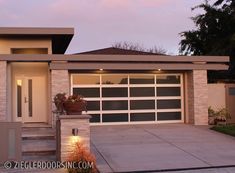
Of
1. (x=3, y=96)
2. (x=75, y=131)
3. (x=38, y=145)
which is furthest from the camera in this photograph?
(x=3, y=96)

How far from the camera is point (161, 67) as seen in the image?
2170cm

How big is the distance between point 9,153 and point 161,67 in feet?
34.7

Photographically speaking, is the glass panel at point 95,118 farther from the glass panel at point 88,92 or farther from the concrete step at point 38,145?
the concrete step at point 38,145

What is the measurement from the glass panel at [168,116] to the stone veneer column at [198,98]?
0.76m

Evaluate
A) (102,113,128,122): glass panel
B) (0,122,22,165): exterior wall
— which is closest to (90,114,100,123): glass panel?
(102,113,128,122): glass panel

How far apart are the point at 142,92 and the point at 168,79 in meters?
1.53

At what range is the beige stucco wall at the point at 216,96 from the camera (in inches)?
923

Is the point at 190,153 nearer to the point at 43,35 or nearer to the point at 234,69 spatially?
the point at 43,35

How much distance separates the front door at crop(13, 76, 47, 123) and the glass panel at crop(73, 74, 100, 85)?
1503 mm

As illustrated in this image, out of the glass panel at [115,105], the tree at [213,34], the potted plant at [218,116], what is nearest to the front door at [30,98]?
the glass panel at [115,105]

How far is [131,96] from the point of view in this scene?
881 inches

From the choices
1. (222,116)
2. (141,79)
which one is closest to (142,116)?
(141,79)

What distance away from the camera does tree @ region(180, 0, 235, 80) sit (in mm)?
31656

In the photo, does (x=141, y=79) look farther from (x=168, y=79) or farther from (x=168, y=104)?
(x=168, y=104)
